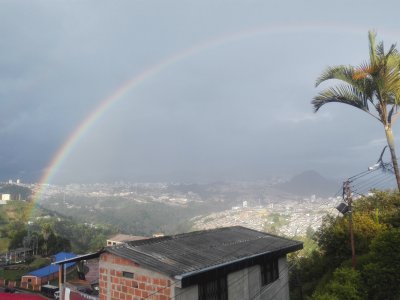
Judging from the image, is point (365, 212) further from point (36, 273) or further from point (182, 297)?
point (36, 273)

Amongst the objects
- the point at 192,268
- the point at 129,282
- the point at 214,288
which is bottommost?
the point at 214,288

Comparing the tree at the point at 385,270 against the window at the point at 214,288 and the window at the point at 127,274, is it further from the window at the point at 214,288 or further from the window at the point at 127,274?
the window at the point at 127,274

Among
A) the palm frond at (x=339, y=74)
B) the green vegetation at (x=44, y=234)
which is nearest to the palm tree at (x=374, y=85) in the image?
the palm frond at (x=339, y=74)

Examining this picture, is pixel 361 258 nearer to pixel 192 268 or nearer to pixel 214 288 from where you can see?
pixel 214 288

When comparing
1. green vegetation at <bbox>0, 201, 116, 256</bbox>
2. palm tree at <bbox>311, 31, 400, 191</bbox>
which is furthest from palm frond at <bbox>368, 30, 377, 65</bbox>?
green vegetation at <bbox>0, 201, 116, 256</bbox>

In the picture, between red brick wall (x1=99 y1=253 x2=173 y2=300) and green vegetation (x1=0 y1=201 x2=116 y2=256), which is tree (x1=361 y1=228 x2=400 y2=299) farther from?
green vegetation (x1=0 y1=201 x2=116 y2=256)

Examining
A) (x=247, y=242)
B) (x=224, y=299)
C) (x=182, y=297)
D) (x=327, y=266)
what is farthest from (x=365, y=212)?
(x=182, y=297)

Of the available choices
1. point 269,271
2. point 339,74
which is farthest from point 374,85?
point 269,271
